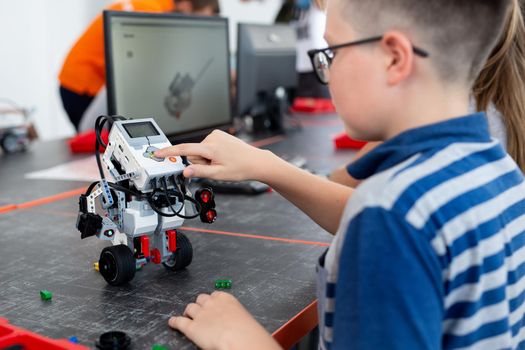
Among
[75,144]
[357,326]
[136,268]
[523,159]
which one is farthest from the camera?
[75,144]

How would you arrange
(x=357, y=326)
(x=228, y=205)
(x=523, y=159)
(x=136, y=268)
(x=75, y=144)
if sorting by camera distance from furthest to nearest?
1. (x=75, y=144)
2. (x=228, y=205)
3. (x=523, y=159)
4. (x=136, y=268)
5. (x=357, y=326)

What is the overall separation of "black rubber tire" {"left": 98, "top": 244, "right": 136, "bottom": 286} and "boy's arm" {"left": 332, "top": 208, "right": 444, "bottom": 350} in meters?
0.42

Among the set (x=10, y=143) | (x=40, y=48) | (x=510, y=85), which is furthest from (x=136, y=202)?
(x=40, y=48)

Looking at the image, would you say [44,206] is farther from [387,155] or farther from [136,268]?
[387,155]

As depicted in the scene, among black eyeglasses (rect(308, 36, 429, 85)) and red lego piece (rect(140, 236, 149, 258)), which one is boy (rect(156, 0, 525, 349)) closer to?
black eyeglasses (rect(308, 36, 429, 85))

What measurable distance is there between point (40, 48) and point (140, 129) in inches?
134

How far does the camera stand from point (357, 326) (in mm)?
562

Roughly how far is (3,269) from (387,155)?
0.69 meters

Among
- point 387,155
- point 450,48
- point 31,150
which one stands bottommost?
point 31,150

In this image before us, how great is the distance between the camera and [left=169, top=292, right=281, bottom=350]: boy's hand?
698mm

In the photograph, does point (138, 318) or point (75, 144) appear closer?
point (138, 318)

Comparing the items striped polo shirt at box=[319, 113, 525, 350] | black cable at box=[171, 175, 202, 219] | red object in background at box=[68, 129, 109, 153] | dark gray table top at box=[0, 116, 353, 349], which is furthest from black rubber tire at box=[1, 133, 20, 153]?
striped polo shirt at box=[319, 113, 525, 350]

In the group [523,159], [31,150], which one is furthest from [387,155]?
[31,150]

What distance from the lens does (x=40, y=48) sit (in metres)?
3.94
